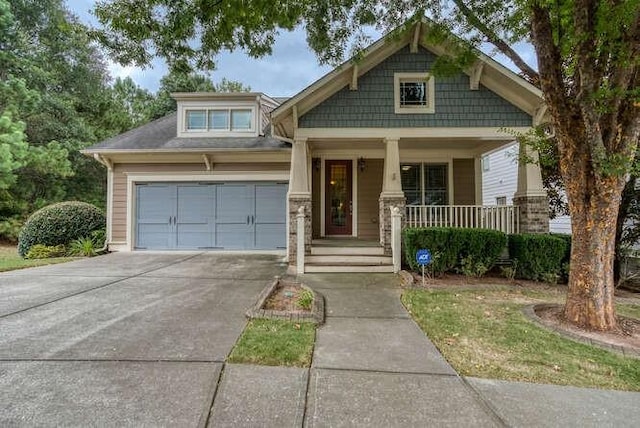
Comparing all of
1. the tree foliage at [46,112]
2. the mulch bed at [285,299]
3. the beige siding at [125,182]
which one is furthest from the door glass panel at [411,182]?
the tree foliage at [46,112]

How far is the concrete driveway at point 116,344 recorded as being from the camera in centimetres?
231

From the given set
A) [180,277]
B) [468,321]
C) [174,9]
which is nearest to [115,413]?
[468,321]

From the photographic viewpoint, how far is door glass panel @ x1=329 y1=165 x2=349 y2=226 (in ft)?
33.0

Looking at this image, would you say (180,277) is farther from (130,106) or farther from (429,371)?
(130,106)

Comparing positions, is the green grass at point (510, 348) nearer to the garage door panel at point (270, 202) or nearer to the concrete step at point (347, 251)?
the concrete step at point (347, 251)

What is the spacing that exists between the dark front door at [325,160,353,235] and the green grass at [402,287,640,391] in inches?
194

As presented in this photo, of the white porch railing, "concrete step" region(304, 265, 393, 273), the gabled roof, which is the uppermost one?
the gabled roof

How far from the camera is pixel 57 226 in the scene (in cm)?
1005

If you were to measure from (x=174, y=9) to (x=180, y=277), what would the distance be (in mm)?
4943

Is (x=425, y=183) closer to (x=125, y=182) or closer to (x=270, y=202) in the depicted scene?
(x=270, y=202)

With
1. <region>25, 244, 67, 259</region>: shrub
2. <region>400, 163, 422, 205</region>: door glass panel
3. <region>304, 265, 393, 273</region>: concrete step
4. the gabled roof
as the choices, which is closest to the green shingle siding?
the gabled roof

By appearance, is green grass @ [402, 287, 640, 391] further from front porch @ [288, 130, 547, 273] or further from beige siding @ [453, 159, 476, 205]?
beige siding @ [453, 159, 476, 205]

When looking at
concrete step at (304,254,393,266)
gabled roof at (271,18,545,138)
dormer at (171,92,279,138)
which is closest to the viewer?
gabled roof at (271,18,545,138)

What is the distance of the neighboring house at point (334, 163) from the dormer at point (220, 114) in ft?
0.13
